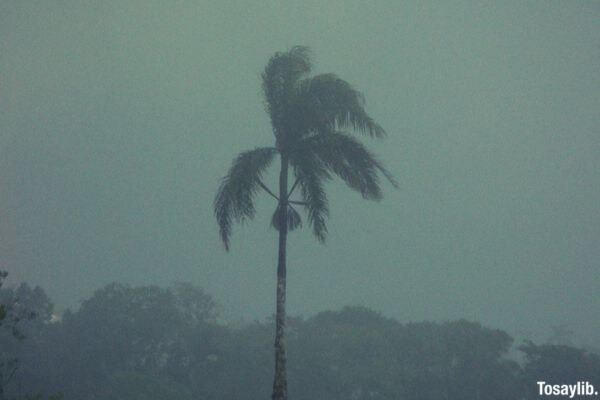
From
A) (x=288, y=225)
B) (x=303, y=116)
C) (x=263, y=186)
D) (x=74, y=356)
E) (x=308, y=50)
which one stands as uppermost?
(x=308, y=50)

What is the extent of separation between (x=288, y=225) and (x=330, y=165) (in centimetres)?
256

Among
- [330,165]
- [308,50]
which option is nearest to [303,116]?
[330,165]

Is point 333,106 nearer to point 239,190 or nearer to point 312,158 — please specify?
point 312,158

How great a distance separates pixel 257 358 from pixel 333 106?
3639 cm

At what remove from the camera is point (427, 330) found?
52.9 meters

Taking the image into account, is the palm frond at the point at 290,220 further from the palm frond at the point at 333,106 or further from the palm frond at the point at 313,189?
the palm frond at the point at 333,106

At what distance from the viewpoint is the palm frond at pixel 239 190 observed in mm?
16359

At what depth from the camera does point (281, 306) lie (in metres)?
15.2

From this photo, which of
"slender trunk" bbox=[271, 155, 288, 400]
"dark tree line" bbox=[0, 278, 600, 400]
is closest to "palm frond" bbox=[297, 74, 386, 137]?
"slender trunk" bbox=[271, 155, 288, 400]

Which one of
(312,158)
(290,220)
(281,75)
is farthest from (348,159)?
(281,75)

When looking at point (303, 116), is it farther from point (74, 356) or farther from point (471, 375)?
point (74, 356)

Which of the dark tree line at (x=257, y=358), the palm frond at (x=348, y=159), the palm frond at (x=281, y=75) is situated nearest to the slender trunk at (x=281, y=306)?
the palm frond at (x=348, y=159)

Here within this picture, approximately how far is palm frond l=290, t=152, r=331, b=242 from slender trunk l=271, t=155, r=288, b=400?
22.1 inches

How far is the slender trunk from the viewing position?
14462mm
